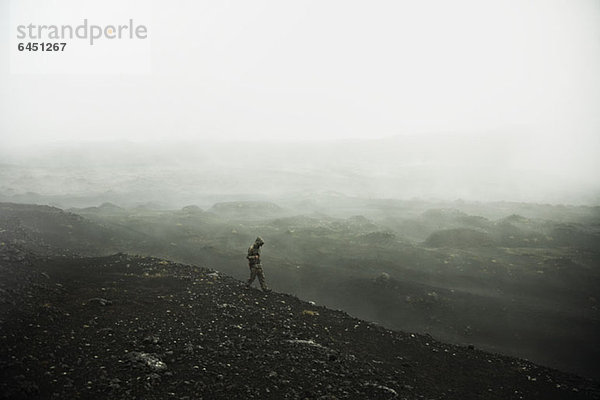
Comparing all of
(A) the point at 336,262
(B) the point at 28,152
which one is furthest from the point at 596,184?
(B) the point at 28,152

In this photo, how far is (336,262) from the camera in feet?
132

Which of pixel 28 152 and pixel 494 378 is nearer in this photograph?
pixel 494 378

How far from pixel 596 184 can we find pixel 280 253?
145 metres

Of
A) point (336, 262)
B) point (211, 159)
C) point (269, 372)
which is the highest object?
point (211, 159)

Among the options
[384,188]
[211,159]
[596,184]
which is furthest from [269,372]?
[596,184]

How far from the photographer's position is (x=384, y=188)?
395 ft

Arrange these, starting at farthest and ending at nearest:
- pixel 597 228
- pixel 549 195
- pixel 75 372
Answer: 1. pixel 549 195
2. pixel 597 228
3. pixel 75 372

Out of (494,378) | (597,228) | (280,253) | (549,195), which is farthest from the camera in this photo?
(549,195)

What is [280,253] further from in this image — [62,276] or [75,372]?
[75,372]

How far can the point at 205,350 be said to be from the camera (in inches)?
567

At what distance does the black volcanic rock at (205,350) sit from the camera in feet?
38.8

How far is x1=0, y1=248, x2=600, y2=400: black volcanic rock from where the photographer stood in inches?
465

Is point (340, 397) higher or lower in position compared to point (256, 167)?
lower

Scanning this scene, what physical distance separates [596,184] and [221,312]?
162262 millimetres
